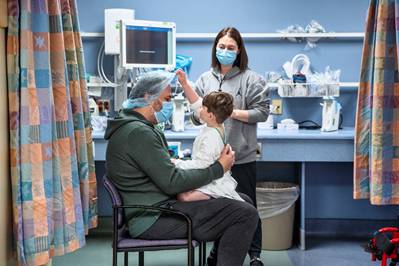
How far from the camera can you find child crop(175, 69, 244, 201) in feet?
7.06

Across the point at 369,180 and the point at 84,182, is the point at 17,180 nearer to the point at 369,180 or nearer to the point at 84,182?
the point at 84,182

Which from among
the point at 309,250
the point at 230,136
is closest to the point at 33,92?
the point at 230,136

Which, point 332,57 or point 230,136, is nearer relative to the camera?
point 230,136

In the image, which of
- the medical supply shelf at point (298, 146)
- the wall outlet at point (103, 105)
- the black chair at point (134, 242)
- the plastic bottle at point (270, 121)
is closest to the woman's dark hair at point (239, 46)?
the medical supply shelf at point (298, 146)

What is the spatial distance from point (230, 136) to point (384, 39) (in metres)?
1.06

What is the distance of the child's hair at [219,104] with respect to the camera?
7.35ft

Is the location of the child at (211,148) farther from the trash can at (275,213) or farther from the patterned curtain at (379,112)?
the trash can at (275,213)

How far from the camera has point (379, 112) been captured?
2562 mm

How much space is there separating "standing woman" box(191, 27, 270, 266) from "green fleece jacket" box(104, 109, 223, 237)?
0.69 m

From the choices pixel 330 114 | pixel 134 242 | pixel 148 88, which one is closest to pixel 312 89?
pixel 330 114

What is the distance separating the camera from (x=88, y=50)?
3859 mm

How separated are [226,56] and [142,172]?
1.08m

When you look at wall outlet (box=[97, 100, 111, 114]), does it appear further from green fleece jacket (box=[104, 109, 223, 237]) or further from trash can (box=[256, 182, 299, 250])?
green fleece jacket (box=[104, 109, 223, 237])

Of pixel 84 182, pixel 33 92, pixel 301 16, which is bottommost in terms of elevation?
pixel 84 182
